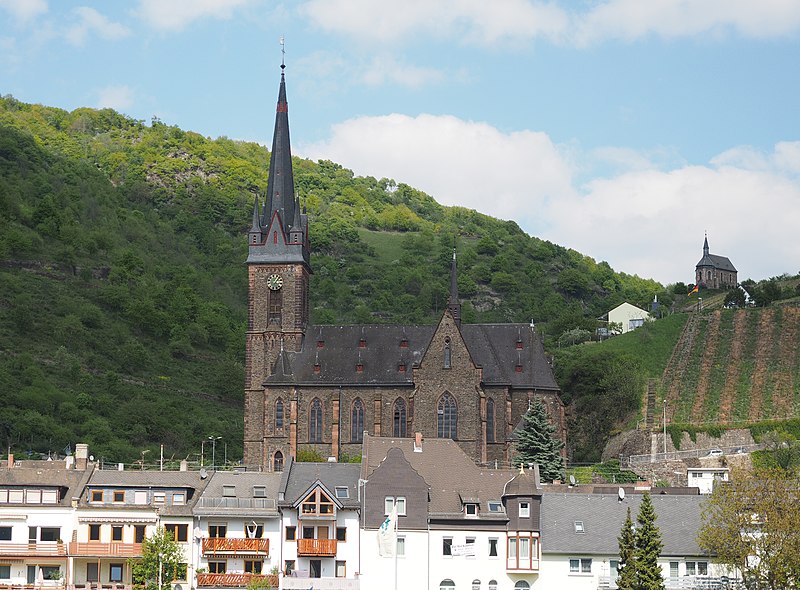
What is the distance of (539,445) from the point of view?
8600 centimetres

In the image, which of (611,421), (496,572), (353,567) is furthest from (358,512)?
(611,421)

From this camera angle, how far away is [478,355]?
9606 cm

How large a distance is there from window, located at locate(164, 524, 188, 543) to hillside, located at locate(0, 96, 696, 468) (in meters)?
35.5

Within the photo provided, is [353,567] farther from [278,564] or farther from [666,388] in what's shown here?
[666,388]

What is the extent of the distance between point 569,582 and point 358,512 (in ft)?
29.8

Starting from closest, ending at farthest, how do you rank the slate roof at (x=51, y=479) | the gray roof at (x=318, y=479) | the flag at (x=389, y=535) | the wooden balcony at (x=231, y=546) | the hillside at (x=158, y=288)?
the flag at (x=389, y=535) → the wooden balcony at (x=231, y=546) → the slate roof at (x=51, y=479) → the gray roof at (x=318, y=479) → the hillside at (x=158, y=288)

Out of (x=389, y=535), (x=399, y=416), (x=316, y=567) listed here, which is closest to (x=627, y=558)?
(x=389, y=535)

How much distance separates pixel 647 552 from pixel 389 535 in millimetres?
9792

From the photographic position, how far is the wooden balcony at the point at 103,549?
63.1m

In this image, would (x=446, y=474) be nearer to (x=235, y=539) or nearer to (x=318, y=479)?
(x=318, y=479)

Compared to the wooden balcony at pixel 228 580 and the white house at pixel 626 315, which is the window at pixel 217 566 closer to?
the wooden balcony at pixel 228 580

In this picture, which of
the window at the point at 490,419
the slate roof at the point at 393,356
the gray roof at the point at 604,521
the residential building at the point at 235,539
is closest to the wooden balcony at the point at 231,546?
the residential building at the point at 235,539

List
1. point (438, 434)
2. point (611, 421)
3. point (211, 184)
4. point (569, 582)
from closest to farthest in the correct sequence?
1. point (569, 582)
2. point (438, 434)
3. point (611, 421)
4. point (211, 184)

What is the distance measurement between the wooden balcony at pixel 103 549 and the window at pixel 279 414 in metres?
32.1
